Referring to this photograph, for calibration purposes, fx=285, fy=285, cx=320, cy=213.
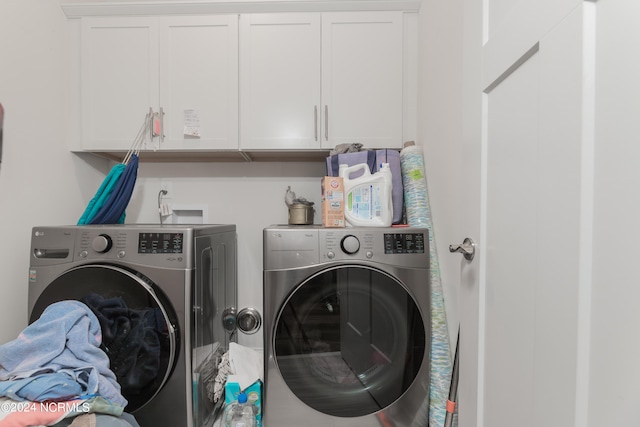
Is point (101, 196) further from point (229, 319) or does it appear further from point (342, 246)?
point (342, 246)

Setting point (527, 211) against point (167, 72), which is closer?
point (527, 211)

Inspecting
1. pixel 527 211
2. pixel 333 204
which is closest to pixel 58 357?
pixel 333 204

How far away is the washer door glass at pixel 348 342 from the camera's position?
45.3 inches

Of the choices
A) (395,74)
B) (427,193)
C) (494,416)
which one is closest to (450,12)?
(395,74)

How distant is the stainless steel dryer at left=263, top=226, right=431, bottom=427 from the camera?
3.76 feet

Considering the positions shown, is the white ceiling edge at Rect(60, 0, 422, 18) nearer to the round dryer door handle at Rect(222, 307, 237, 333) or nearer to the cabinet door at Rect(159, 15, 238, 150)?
the cabinet door at Rect(159, 15, 238, 150)

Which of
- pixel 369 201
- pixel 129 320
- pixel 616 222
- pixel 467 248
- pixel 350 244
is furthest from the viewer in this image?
pixel 369 201

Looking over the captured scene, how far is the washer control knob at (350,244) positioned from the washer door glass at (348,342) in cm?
7

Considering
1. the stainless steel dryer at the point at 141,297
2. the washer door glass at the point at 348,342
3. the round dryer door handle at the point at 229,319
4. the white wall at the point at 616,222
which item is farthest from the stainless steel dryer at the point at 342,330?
the white wall at the point at 616,222

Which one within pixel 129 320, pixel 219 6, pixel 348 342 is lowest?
pixel 348 342

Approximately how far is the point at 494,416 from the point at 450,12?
1408 millimetres

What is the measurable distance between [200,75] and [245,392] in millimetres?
1603

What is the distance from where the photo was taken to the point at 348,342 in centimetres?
116

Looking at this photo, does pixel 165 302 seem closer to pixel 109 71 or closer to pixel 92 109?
pixel 92 109
